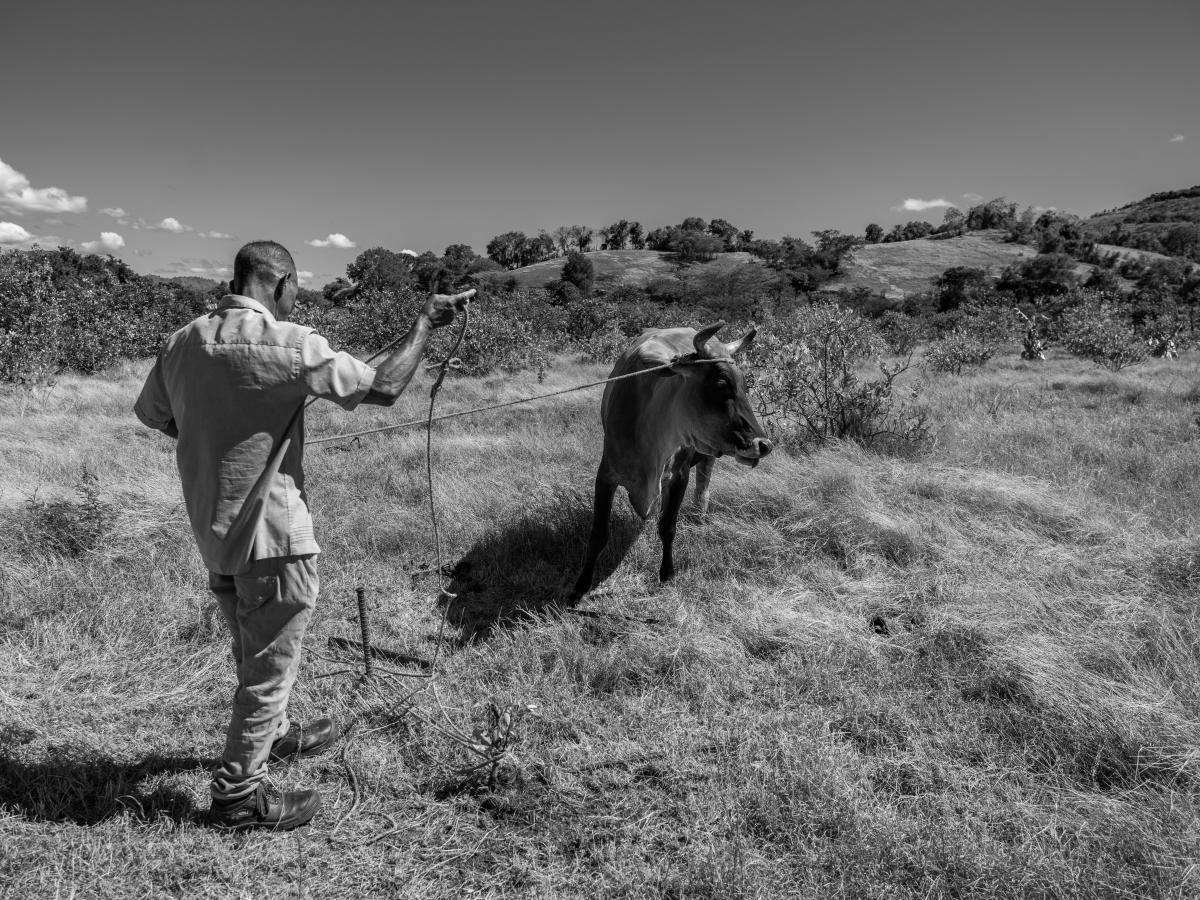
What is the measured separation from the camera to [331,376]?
2.36m

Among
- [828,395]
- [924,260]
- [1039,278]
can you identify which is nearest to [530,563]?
[828,395]

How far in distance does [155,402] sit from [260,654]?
115 cm

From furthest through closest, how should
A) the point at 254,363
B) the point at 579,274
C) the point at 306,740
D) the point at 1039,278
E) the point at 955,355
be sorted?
the point at 579,274, the point at 1039,278, the point at 955,355, the point at 306,740, the point at 254,363

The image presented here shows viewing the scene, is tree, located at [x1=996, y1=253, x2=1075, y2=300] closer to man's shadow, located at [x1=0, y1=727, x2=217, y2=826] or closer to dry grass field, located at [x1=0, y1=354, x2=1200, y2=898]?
dry grass field, located at [x1=0, y1=354, x2=1200, y2=898]

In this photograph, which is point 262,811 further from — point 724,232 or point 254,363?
point 724,232

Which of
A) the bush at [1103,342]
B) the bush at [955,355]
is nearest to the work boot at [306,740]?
the bush at [955,355]

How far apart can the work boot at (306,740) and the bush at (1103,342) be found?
20962 millimetres

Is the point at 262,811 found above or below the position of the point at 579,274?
below

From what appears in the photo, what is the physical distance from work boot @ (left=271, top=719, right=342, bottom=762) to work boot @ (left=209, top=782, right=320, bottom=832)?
1.15 feet

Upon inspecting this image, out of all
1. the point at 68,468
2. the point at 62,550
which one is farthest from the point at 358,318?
the point at 62,550

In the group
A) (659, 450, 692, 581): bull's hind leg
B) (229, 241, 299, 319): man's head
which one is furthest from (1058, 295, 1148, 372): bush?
(229, 241, 299, 319): man's head

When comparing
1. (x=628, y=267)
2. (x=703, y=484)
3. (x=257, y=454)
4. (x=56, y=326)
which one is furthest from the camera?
(x=628, y=267)

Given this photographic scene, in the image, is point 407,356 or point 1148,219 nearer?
point 407,356

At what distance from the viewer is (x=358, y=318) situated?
24.0 meters
